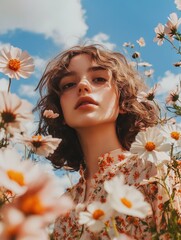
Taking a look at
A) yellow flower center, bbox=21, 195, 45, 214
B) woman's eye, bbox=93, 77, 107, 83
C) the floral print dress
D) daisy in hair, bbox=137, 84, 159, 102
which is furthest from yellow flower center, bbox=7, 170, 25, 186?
daisy in hair, bbox=137, 84, 159, 102

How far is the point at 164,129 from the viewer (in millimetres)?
839

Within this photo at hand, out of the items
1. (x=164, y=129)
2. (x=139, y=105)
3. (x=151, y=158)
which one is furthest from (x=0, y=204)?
(x=139, y=105)

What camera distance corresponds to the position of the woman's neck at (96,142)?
1.29 metres

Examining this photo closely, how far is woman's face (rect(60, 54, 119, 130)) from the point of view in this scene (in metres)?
1.20

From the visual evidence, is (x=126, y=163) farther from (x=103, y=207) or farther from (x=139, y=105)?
(x=103, y=207)

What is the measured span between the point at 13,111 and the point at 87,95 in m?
0.81

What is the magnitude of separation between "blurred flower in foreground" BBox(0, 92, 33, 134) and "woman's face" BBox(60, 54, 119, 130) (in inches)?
30.1

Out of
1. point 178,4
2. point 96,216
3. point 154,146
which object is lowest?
point 96,216

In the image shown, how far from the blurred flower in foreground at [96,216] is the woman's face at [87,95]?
2.57ft

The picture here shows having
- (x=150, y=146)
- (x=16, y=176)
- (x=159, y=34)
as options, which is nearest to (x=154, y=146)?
(x=150, y=146)

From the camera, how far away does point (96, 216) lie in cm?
40

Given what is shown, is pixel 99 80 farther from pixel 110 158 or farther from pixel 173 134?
pixel 173 134

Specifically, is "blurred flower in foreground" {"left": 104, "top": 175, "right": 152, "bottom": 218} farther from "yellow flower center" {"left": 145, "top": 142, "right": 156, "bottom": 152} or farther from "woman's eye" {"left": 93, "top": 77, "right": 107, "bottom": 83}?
"woman's eye" {"left": 93, "top": 77, "right": 107, "bottom": 83}

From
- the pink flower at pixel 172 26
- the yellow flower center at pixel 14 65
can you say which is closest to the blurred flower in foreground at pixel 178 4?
the pink flower at pixel 172 26
